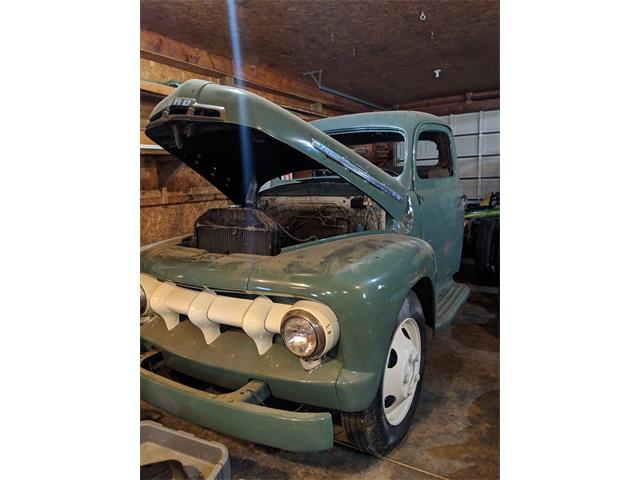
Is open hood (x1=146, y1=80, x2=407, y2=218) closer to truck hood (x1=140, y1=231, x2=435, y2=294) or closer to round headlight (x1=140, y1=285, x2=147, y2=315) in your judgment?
truck hood (x1=140, y1=231, x2=435, y2=294)

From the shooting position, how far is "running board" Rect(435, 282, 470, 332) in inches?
106

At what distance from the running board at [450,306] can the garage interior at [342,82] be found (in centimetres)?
43

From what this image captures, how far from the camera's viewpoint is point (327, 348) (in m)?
1.56

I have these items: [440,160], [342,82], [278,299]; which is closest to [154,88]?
[440,160]

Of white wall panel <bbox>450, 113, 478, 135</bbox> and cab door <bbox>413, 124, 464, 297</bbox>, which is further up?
white wall panel <bbox>450, 113, 478, 135</bbox>

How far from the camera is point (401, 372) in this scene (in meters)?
1.99

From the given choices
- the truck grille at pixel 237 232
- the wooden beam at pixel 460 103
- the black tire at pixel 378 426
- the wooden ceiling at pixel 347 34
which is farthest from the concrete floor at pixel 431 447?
the wooden beam at pixel 460 103

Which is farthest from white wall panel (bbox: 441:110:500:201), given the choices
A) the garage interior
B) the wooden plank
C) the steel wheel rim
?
the steel wheel rim

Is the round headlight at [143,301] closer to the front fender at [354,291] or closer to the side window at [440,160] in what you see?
the front fender at [354,291]

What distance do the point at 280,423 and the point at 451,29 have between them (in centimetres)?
478

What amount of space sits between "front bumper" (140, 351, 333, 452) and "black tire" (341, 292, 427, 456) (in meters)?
0.28

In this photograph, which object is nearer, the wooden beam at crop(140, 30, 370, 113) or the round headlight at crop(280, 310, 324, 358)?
the round headlight at crop(280, 310, 324, 358)

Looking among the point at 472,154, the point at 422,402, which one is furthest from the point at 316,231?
the point at 472,154

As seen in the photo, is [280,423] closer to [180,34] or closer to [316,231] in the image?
[316,231]
